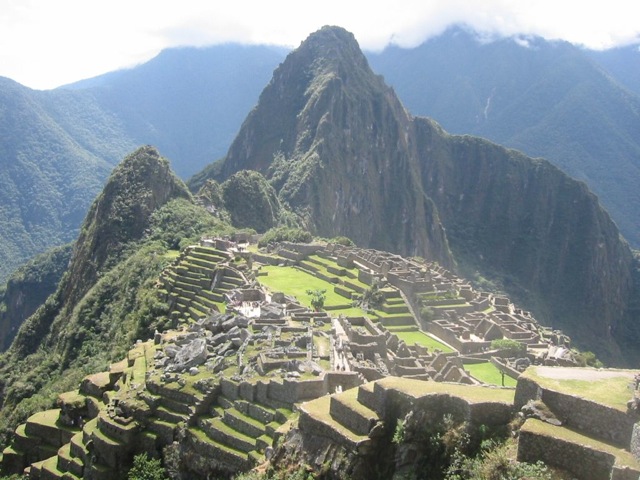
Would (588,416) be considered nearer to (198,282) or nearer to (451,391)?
(451,391)

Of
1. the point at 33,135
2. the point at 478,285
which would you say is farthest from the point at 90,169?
the point at 478,285

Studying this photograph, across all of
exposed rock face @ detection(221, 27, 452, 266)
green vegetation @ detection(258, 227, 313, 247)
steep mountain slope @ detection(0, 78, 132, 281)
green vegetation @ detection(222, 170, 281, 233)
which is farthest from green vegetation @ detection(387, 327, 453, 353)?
steep mountain slope @ detection(0, 78, 132, 281)

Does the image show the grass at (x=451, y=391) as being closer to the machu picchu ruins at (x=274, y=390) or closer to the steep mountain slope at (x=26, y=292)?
the machu picchu ruins at (x=274, y=390)

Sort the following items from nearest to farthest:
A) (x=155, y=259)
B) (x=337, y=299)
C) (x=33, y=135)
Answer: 1. (x=337, y=299)
2. (x=155, y=259)
3. (x=33, y=135)

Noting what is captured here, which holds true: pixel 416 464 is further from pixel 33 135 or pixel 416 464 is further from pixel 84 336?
pixel 33 135

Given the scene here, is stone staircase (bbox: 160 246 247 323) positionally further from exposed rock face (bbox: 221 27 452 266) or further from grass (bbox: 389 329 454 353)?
exposed rock face (bbox: 221 27 452 266)
